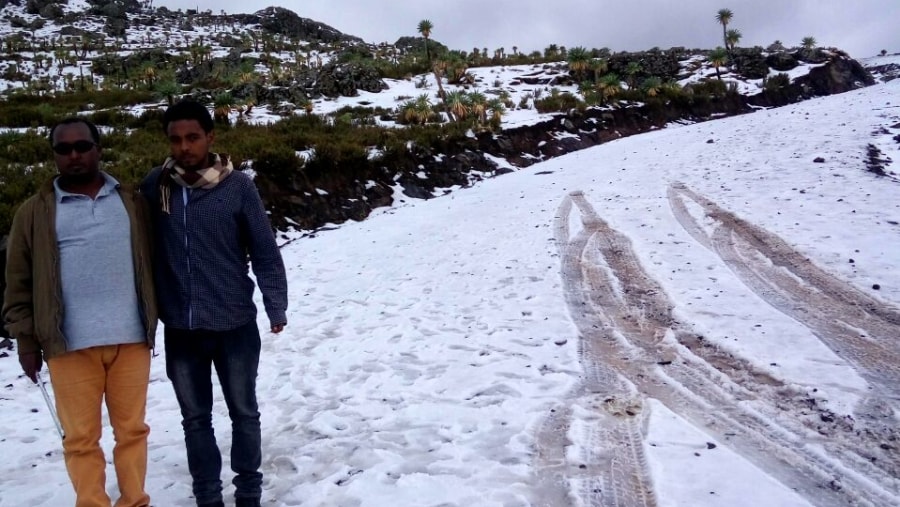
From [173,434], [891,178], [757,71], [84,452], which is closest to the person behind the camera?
[84,452]

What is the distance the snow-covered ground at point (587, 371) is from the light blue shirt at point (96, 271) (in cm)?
137

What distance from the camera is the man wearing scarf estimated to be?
2.85 meters

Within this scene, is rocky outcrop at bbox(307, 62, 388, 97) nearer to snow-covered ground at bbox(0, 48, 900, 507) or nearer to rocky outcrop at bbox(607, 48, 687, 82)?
rocky outcrop at bbox(607, 48, 687, 82)

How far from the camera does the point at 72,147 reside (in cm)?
266

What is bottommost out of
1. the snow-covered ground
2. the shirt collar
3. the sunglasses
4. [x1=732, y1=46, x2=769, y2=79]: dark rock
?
the snow-covered ground

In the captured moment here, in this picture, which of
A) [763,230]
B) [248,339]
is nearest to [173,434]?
[248,339]

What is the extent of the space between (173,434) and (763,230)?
27.6 ft

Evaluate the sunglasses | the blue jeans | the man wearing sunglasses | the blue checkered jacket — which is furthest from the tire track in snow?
the sunglasses

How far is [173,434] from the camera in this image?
4.36 metres

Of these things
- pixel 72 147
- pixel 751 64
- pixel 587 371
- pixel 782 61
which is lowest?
pixel 587 371

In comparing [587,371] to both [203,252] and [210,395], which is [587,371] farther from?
[203,252]

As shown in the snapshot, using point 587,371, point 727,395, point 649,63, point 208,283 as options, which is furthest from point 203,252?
point 649,63

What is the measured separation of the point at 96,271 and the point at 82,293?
121 millimetres

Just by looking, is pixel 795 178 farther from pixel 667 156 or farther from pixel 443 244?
pixel 443 244
